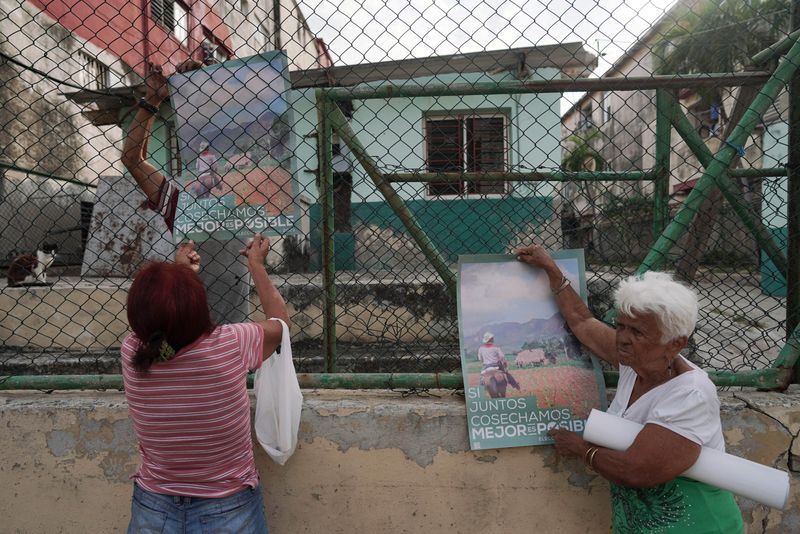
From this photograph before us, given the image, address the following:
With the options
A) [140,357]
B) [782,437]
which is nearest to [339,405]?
[140,357]

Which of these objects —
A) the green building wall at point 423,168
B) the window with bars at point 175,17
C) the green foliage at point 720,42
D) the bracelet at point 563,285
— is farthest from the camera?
the window with bars at point 175,17

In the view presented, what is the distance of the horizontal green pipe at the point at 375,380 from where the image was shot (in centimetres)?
200

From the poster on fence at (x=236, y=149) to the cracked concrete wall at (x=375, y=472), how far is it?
756 mm

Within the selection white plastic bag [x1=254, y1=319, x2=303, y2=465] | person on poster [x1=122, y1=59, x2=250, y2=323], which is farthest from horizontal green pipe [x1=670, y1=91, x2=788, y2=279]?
person on poster [x1=122, y1=59, x2=250, y2=323]

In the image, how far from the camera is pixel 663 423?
1451 mm

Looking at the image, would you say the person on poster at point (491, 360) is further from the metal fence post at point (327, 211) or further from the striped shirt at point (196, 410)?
the striped shirt at point (196, 410)

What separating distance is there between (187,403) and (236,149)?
1.04 meters

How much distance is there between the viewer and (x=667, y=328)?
1.48 metres

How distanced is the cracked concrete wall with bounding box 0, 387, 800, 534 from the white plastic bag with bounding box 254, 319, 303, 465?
131mm

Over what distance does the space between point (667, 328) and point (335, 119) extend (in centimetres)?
136

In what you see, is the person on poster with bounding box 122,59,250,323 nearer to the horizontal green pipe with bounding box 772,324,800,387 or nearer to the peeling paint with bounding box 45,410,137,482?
the peeling paint with bounding box 45,410,137,482

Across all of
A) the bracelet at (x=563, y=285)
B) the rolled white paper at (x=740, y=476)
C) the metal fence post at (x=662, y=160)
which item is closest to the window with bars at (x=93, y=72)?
the metal fence post at (x=662, y=160)

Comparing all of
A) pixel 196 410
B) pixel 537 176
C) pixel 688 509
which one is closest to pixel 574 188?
pixel 537 176

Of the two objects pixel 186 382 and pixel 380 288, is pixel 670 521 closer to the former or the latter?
pixel 186 382
